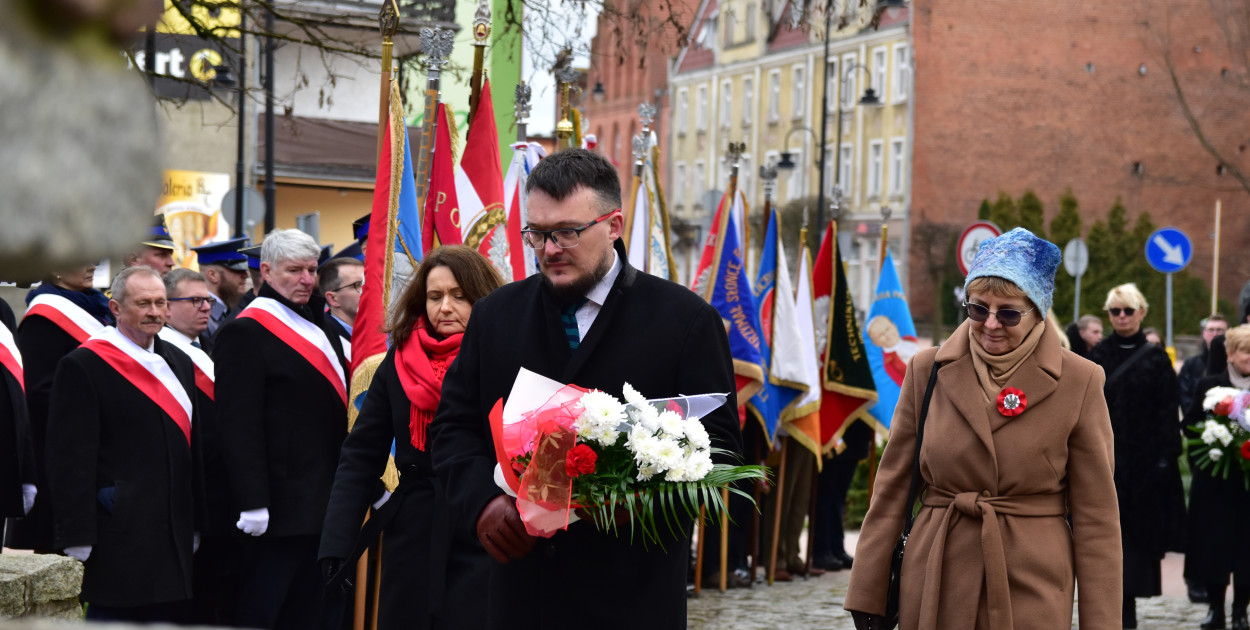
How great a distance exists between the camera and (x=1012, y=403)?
15.9 ft

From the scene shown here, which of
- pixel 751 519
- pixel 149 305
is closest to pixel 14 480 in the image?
pixel 149 305

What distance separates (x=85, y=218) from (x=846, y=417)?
461 inches

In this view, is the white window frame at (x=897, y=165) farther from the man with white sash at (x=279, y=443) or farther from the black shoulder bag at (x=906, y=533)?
the black shoulder bag at (x=906, y=533)

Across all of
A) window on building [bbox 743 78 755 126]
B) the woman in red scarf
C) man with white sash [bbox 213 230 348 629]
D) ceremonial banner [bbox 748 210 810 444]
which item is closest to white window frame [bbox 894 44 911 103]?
window on building [bbox 743 78 755 126]

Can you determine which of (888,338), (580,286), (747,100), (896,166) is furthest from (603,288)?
(747,100)

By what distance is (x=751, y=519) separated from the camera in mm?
12297

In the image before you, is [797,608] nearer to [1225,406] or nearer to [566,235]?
[1225,406]

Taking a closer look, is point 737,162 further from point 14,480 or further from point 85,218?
point 85,218

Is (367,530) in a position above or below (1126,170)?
below

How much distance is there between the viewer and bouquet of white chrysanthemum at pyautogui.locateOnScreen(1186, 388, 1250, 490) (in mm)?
9891

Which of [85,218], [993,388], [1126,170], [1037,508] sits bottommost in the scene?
[1037,508]

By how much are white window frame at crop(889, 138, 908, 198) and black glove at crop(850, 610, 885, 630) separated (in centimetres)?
5557

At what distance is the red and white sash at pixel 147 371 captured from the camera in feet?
22.3

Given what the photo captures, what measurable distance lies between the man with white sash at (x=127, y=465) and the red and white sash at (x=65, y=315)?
1.06 meters
